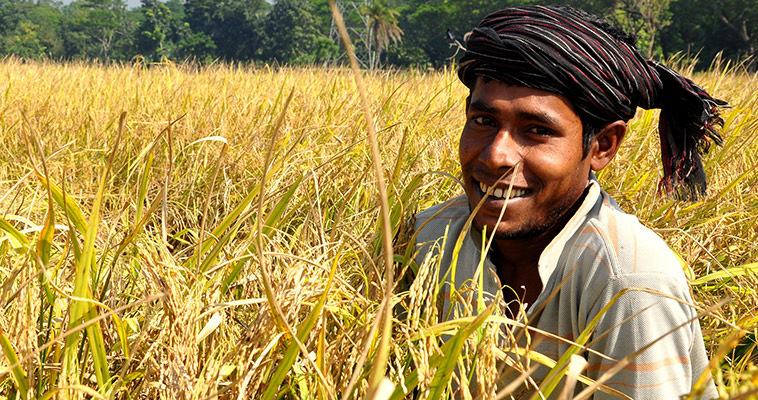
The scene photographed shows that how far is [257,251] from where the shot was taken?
3.07ft

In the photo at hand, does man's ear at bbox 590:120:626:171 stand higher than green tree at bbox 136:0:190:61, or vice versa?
man's ear at bbox 590:120:626:171

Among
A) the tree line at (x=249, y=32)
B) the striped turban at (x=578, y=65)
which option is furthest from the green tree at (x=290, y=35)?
the striped turban at (x=578, y=65)

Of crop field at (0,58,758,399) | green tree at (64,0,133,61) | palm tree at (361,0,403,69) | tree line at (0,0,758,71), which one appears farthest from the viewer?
green tree at (64,0,133,61)

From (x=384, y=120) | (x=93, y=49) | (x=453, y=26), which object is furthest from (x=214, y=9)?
(x=384, y=120)

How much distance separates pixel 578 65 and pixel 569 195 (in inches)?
10.8

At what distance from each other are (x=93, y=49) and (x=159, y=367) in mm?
Answer: 55059

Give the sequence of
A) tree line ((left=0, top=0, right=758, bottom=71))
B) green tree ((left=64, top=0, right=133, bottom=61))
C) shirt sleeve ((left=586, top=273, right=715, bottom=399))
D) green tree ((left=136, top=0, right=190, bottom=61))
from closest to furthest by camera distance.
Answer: shirt sleeve ((left=586, top=273, right=715, bottom=399)) → tree line ((left=0, top=0, right=758, bottom=71)) → green tree ((left=136, top=0, right=190, bottom=61)) → green tree ((left=64, top=0, right=133, bottom=61))

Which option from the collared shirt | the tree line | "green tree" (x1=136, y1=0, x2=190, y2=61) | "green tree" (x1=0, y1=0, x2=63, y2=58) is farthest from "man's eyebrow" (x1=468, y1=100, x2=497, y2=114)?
"green tree" (x1=0, y1=0, x2=63, y2=58)

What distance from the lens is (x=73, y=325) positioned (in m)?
0.90

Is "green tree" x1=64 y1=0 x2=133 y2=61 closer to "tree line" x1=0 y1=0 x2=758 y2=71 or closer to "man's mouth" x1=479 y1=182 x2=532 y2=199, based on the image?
"tree line" x1=0 y1=0 x2=758 y2=71

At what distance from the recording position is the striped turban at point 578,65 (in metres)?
1.31

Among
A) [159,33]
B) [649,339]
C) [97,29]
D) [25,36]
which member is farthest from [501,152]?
[97,29]

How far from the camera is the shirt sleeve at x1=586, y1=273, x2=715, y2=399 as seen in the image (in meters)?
1.13

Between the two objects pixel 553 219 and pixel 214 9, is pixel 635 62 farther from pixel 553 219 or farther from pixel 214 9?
pixel 214 9
